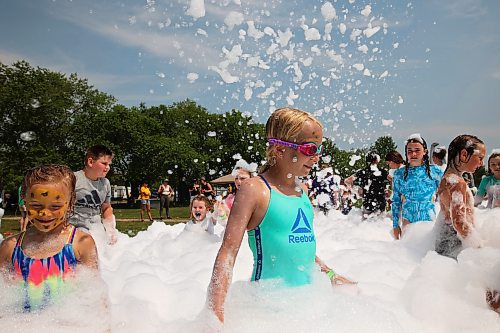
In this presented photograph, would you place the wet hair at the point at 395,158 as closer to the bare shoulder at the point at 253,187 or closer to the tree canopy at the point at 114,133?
the bare shoulder at the point at 253,187

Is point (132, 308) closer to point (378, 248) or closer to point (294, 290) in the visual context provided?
point (294, 290)

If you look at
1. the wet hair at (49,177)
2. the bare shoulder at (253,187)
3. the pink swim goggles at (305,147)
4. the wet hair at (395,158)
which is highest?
the wet hair at (395,158)

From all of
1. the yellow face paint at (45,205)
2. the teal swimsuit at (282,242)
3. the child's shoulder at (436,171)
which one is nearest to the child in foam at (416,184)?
the child's shoulder at (436,171)

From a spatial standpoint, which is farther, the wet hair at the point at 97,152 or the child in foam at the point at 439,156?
the child in foam at the point at 439,156

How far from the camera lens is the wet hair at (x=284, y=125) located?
2.43 meters

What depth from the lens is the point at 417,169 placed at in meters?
5.98

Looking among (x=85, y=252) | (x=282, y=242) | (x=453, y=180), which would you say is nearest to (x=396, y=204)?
(x=453, y=180)

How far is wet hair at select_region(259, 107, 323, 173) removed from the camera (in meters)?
2.43

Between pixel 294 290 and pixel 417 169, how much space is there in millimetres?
4079

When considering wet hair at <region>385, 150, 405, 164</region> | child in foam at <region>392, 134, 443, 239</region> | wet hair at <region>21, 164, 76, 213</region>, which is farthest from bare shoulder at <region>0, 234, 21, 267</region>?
wet hair at <region>385, 150, 405, 164</region>

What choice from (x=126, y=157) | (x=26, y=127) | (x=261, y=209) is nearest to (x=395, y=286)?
(x=261, y=209)

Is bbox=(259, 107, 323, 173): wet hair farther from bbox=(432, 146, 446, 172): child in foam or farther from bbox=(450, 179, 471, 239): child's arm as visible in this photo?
bbox=(432, 146, 446, 172): child in foam

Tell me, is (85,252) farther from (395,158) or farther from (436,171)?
(395,158)

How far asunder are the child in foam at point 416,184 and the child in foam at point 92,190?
3702 millimetres
